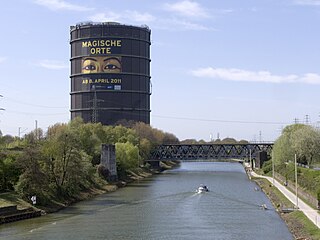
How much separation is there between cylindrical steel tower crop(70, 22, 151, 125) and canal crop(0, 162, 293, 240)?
6750 centimetres

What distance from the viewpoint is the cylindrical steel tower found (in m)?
131

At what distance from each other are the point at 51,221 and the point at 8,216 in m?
3.17

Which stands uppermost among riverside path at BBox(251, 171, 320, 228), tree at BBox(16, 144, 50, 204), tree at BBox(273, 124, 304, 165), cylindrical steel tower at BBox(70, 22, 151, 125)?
cylindrical steel tower at BBox(70, 22, 151, 125)

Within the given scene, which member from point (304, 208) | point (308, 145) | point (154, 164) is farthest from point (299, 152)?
point (154, 164)

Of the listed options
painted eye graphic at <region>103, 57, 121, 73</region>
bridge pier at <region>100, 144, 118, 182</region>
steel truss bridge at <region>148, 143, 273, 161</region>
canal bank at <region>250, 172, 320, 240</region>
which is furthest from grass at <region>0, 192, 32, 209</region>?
painted eye graphic at <region>103, 57, 121, 73</region>

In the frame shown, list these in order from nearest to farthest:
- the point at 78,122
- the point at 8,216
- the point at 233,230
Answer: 1. the point at 233,230
2. the point at 8,216
3. the point at 78,122

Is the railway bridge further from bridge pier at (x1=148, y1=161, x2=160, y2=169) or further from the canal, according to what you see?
the canal

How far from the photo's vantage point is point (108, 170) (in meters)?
80.9

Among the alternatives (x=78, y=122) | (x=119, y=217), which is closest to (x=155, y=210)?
(x=119, y=217)

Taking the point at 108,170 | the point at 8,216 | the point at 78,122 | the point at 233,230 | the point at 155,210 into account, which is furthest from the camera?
the point at 78,122

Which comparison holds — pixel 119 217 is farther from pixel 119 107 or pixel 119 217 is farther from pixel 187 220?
pixel 119 107

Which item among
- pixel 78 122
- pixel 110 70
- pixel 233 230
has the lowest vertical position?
pixel 233 230

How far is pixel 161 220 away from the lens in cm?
4588

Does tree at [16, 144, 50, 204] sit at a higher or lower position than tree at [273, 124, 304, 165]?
lower
